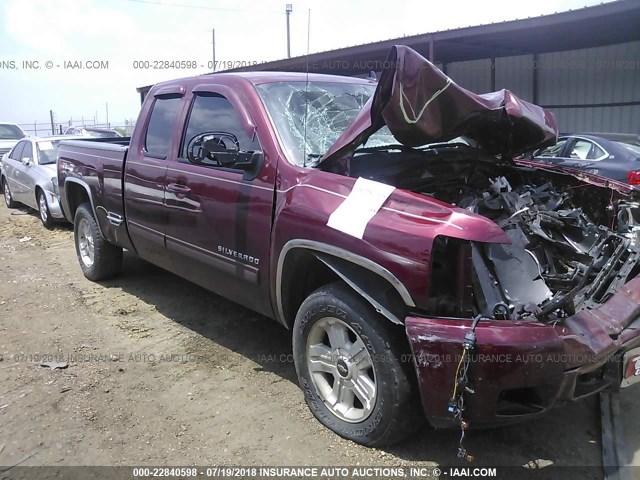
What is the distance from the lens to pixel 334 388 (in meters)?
3.14

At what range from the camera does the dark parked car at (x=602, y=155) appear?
8.42 metres

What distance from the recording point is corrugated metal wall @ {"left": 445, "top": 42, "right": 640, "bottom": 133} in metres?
14.8

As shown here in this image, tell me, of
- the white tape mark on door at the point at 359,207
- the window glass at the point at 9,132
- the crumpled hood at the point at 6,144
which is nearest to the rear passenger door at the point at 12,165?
the crumpled hood at the point at 6,144

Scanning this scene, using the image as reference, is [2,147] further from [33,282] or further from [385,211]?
[385,211]

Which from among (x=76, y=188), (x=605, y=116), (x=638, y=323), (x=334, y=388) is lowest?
(x=334, y=388)

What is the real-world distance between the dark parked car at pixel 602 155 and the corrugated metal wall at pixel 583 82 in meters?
6.32

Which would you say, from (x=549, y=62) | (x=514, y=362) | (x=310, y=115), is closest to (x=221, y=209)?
(x=310, y=115)

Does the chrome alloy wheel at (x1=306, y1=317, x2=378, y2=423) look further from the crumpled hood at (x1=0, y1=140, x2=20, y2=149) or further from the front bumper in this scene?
the crumpled hood at (x1=0, y1=140, x2=20, y2=149)

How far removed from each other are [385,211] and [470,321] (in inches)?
26.2

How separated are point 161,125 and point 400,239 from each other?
2.81 metres

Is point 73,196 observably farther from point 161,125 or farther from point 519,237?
point 519,237

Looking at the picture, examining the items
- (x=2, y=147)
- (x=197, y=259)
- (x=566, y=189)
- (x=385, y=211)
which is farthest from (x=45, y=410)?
(x=2, y=147)

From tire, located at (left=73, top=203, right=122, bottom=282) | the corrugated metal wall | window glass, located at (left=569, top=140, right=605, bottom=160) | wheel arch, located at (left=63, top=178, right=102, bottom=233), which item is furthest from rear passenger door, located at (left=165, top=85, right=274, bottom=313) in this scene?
the corrugated metal wall

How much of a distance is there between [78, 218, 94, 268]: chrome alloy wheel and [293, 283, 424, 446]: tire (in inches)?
142
